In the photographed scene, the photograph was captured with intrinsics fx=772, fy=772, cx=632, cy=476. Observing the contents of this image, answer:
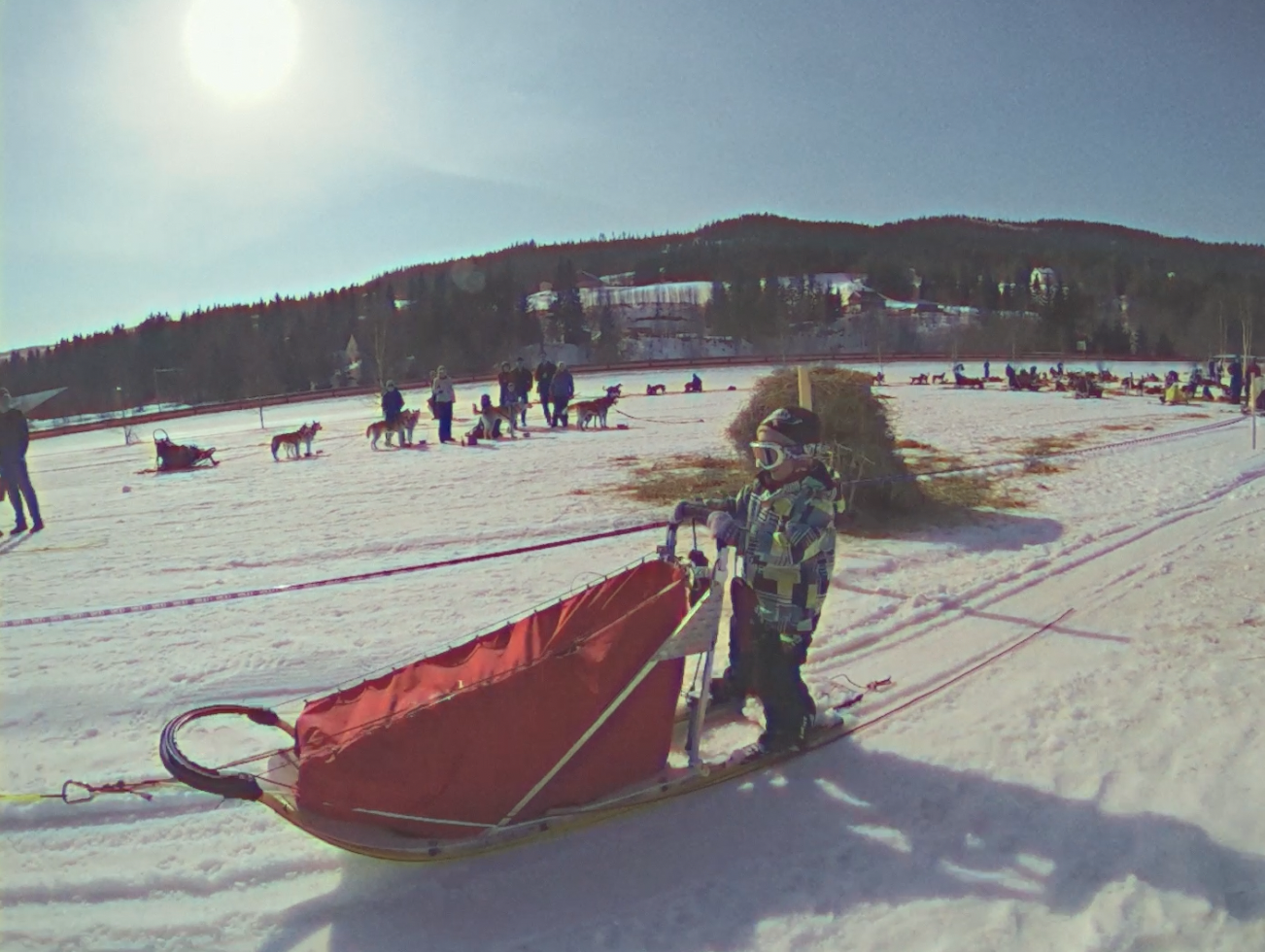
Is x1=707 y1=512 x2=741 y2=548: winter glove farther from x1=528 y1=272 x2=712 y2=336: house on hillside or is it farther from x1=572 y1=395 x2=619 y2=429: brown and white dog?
x1=528 y1=272 x2=712 y2=336: house on hillside

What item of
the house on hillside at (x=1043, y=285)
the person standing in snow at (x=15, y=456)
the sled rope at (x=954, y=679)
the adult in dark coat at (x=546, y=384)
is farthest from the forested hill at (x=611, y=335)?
the sled rope at (x=954, y=679)

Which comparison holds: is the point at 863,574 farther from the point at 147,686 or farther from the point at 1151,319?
the point at 1151,319

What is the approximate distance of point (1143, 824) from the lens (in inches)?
118

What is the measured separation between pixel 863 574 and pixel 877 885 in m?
3.71

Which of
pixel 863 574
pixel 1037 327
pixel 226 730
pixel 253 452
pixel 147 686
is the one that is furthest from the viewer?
pixel 1037 327

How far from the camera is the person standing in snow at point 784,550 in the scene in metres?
3.38

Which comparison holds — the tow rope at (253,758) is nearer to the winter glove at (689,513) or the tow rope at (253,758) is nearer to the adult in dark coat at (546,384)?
the winter glove at (689,513)

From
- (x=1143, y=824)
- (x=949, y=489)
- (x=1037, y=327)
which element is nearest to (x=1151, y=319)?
(x=1037, y=327)

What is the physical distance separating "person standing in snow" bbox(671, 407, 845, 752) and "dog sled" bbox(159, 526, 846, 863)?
0.22 m

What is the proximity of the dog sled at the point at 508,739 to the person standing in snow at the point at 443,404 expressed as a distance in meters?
13.8

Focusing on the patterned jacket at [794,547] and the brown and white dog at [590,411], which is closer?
the patterned jacket at [794,547]

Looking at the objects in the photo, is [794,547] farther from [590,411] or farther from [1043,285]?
[1043,285]

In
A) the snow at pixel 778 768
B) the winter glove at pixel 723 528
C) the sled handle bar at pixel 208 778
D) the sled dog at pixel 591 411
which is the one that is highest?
the sled dog at pixel 591 411

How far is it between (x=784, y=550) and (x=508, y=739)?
4.61ft
